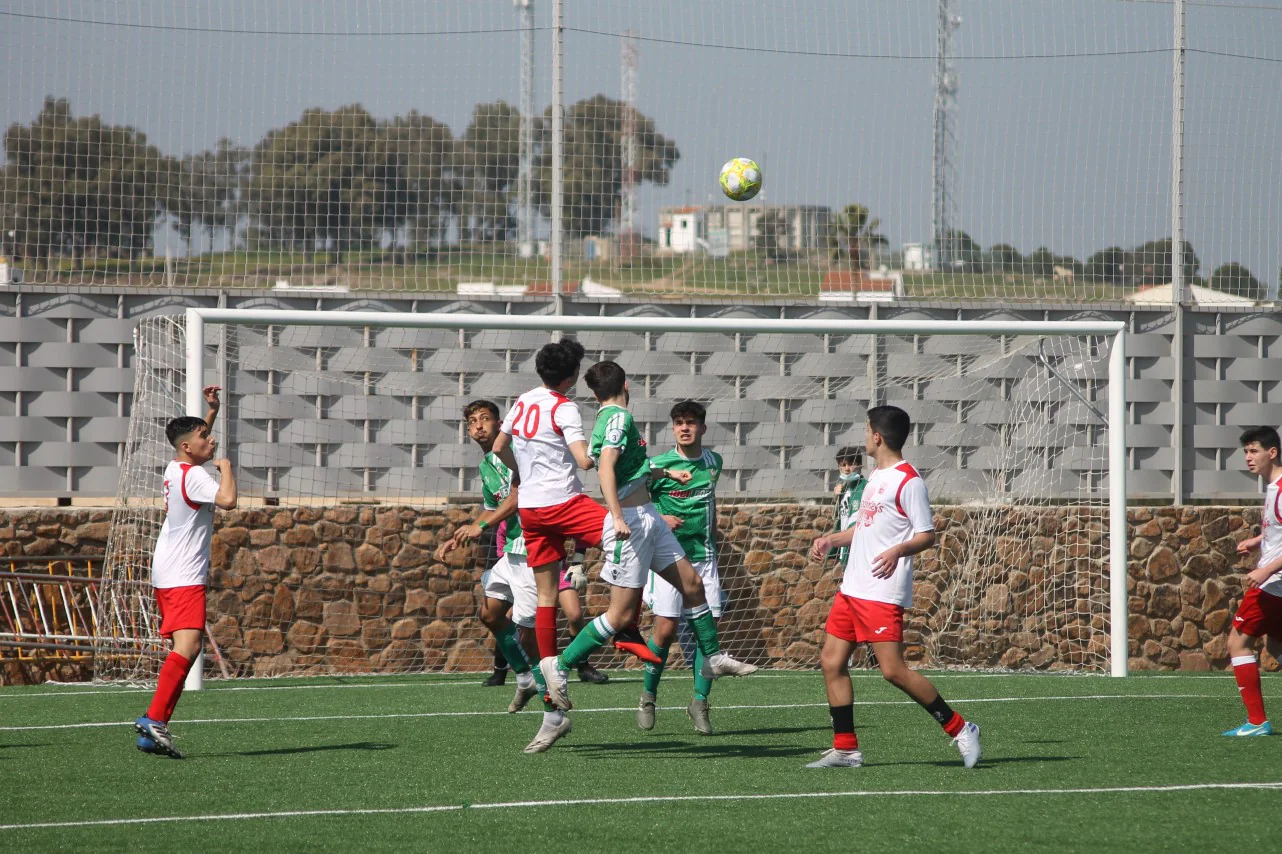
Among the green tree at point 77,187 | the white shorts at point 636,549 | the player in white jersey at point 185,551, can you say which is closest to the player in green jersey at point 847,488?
the white shorts at point 636,549

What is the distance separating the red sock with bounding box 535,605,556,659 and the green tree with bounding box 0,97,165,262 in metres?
7.34

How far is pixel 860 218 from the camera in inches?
539

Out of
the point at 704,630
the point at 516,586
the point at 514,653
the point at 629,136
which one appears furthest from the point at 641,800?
the point at 629,136

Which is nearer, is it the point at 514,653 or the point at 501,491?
the point at 514,653

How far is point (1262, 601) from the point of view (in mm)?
7777

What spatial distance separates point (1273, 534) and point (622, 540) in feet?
11.8

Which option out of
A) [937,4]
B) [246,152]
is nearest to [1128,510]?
[937,4]

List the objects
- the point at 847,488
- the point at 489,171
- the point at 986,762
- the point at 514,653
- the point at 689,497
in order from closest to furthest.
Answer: the point at 986,762, the point at 514,653, the point at 689,497, the point at 847,488, the point at 489,171

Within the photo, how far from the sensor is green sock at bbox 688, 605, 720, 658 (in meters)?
7.68

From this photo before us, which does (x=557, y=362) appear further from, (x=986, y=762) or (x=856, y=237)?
(x=856, y=237)

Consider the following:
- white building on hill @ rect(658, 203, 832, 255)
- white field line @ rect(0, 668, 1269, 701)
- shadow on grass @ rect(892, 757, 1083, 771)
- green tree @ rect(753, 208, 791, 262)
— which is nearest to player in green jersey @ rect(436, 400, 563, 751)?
white field line @ rect(0, 668, 1269, 701)

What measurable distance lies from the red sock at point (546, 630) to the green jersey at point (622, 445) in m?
0.69

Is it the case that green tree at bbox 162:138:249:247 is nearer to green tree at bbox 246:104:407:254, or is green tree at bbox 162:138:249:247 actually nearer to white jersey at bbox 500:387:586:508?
green tree at bbox 246:104:407:254

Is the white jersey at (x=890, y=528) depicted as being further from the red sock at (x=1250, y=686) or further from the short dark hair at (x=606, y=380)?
the red sock at (x=1250, y=686)
